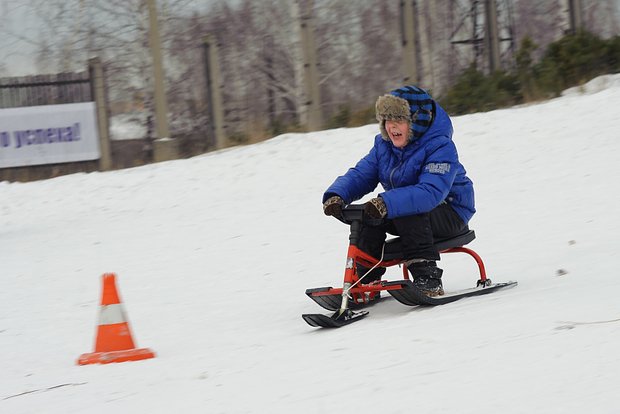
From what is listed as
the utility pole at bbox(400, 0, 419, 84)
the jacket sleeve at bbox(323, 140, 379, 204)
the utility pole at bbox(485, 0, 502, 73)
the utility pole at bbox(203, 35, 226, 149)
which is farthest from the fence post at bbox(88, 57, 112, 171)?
the jacket sleeve at bbox(323, 140, 379, 204)

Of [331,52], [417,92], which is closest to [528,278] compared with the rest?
[417,92]

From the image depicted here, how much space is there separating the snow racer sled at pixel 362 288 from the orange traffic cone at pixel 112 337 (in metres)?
1.00

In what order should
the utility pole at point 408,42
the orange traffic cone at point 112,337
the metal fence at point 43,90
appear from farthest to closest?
1. the utility pole at point 408,42
2. the metal fence at point 43,90
3. the orange traffic cone at point 112,337

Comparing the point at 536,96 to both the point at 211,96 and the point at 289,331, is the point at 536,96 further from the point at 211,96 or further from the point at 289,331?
the point at 289,331

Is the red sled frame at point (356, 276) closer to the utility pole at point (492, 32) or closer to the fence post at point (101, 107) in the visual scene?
the fence post at point (101, 107)

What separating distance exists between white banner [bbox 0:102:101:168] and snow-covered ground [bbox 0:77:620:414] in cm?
189

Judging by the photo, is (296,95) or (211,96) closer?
(211,96)

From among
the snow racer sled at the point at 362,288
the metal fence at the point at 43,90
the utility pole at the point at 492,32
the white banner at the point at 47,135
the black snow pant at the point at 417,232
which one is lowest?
the snow racer sled at the point at 362,288

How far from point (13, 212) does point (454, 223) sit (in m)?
8.99

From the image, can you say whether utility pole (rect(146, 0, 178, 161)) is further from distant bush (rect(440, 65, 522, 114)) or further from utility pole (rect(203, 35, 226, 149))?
distant bush (rect(440, 65, 522, 114))

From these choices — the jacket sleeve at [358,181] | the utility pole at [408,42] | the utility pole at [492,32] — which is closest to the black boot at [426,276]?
the jacket sleeve at [358,181]

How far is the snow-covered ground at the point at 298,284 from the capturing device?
3.77m

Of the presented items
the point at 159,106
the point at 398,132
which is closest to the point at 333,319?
the point at 398,132

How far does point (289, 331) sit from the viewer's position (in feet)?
18.4
